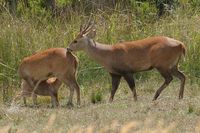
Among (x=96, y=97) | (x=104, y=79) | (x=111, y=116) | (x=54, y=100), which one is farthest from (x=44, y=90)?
(x=111, y=116)

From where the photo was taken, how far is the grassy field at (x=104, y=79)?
9.26 m

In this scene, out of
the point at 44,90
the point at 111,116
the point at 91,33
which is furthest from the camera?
the point at 91,33

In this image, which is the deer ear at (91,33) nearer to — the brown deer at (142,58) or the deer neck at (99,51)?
the deer neck at (99,51)

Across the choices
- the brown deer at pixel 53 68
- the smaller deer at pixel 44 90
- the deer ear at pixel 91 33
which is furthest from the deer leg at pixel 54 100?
the deer ear at pixel 91 33

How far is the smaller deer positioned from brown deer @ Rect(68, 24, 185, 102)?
711mm

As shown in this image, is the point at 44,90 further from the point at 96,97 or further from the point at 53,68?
the point at 96,97

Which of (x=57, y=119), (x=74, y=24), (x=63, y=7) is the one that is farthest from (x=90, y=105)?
(x=63, y=7)

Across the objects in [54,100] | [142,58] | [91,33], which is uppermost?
[91,33]

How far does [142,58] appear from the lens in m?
11.7

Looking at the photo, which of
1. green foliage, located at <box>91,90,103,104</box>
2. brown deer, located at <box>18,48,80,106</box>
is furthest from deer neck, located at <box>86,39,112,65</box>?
green foliage, located at <box>91,90,103,104</box>

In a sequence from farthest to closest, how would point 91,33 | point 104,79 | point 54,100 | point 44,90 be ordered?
point 104,79 → point 91,33 → point 44,90 → point 54,100

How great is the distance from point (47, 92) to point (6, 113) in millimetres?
2015

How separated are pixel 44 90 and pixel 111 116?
2.76m

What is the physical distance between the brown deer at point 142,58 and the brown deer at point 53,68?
0.39 m
